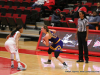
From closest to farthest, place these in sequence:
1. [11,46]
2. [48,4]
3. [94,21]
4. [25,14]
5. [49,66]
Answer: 1. [11,46]
2. [49,66]
3. [94,21]
4. [25,14]
5. [48,4]

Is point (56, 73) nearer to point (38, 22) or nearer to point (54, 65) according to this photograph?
point (54, 65)

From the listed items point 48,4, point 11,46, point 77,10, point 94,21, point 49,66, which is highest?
point 48,4

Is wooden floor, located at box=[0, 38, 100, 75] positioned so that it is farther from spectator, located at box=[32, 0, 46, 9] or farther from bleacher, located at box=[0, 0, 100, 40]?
spectator, located at box=[32, 0, 46, 9]

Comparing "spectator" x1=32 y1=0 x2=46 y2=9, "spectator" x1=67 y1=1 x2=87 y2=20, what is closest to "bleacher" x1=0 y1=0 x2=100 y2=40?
Answer: "spectator" x1=32 y1=0 x2=46 y2=9

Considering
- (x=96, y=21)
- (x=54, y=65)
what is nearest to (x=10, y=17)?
(x=96, y=21)

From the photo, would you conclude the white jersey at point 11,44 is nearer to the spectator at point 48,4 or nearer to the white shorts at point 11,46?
the white shorts at point 11,46

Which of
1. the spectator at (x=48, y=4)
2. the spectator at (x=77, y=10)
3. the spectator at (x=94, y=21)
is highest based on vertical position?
the spectator at (x=48, y=4)

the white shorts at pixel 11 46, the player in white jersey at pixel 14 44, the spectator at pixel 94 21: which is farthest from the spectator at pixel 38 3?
the white shorts at pixel 11 46

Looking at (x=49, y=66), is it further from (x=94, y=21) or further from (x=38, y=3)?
(x=38, y=3)

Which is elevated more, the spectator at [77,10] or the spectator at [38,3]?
the spectator at [38,3]

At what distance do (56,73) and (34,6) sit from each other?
793 centimetres

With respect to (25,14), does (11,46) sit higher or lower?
lower

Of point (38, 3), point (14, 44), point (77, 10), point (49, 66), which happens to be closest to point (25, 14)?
point (38, 3)

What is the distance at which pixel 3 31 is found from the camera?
11859 millimetres
